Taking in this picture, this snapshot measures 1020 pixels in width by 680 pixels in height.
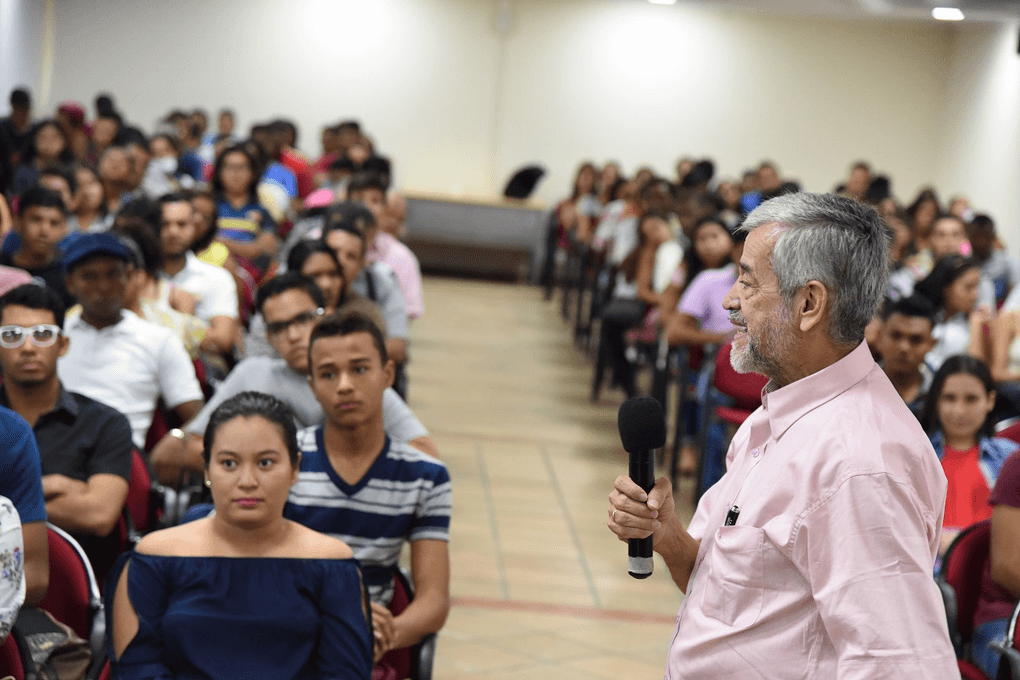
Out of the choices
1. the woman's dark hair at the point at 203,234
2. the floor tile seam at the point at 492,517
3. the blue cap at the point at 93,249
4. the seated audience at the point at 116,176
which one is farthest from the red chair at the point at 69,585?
the seated audience at the point at 116,176

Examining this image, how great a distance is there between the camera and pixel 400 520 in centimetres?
239

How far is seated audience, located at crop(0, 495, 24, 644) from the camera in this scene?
6.24 ft

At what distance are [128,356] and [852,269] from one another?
107 inches

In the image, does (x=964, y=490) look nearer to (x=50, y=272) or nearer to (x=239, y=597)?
(x=239, y=597)

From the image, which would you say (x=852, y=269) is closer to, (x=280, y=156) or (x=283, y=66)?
(x=280, y=156)

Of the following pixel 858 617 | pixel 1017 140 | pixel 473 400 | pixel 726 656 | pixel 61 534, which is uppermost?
pixel 1017 140

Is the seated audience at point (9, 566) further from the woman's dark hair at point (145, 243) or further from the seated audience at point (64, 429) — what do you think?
the woman's dark hair at point (145, 243)

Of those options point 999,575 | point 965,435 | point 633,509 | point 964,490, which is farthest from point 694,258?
point 633,509

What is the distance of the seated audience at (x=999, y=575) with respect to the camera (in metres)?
2.43

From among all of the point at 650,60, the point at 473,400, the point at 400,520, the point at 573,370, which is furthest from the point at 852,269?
the point at 650,60

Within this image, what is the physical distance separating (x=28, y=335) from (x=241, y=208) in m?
3.70

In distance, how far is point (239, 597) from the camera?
203cm

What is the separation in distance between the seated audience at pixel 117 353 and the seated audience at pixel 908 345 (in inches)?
95.0

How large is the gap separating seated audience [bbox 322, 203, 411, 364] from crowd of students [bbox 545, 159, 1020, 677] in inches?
55.3
